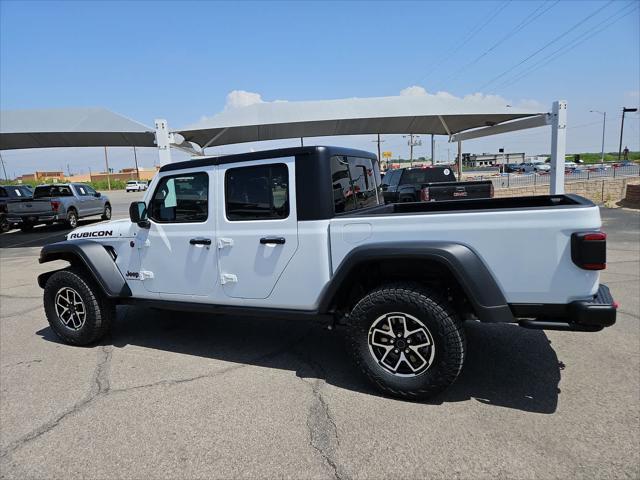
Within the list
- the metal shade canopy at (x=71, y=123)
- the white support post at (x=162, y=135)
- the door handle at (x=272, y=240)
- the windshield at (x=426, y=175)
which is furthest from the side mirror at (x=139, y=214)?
A: the windshield at (x=426, y=175)

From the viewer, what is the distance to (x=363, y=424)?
2.90 m

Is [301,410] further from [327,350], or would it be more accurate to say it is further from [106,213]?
[106,213]

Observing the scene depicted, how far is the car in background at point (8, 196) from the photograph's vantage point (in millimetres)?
16156

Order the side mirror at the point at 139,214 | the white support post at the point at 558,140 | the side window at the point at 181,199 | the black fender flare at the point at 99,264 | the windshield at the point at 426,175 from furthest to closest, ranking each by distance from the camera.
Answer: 1. the windshield at the point at 426,175
2. the white support post at the point at 558,140
3. the black fender flare at the point at 99,264
4. the side mirror at the point at 139,214
5. the side window at the point at 181,199

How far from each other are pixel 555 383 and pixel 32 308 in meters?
6.56

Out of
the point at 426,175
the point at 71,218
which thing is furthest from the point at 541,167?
the point at 71,218

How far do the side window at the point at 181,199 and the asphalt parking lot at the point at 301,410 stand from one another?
1.37 metres

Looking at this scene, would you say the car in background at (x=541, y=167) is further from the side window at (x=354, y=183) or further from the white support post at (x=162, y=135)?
the side window at (x=354, y=183)

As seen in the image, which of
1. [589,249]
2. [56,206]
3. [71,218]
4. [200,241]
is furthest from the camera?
[71,218]

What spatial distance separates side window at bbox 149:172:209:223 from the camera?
A: 150 inches

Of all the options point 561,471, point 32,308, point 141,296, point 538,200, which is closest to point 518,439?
point 561,471

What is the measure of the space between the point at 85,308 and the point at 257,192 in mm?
2281

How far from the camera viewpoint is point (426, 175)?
14219 mm

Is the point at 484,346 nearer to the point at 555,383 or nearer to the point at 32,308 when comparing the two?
the point at 555,383
